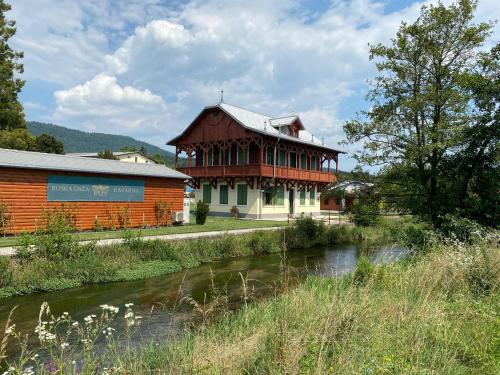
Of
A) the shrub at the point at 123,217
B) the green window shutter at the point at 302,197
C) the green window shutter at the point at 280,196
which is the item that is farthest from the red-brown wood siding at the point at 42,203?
the green window shutter at the point at 302,197

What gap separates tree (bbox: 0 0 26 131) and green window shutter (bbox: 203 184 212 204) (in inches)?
624

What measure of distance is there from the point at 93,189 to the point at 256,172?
13.4 m

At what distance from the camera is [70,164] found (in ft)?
57.5

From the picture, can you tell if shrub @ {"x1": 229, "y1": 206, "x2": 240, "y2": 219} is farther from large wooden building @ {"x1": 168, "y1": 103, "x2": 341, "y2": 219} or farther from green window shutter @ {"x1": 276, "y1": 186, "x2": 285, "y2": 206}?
green window shutter @ {"x1": 276, "y1": 186, "x2": 285, "y2": 206}

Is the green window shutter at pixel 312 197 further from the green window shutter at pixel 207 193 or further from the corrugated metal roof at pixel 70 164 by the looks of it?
the corrugated metal roof at pixel 70 164

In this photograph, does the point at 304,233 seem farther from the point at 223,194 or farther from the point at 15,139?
the point at 15,139

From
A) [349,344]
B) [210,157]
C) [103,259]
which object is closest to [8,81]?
[210,157]

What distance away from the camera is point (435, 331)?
15.6 ft

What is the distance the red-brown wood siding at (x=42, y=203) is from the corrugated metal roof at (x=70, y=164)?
0.29 metres

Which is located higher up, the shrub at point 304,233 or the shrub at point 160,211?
the shrub at point 160,211

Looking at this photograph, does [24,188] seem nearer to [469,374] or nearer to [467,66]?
[469,374]

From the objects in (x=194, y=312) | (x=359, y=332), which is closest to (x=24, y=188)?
(x=194, y=312)

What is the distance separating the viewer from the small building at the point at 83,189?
15758 millimetres

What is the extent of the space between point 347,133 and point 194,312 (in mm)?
10031
